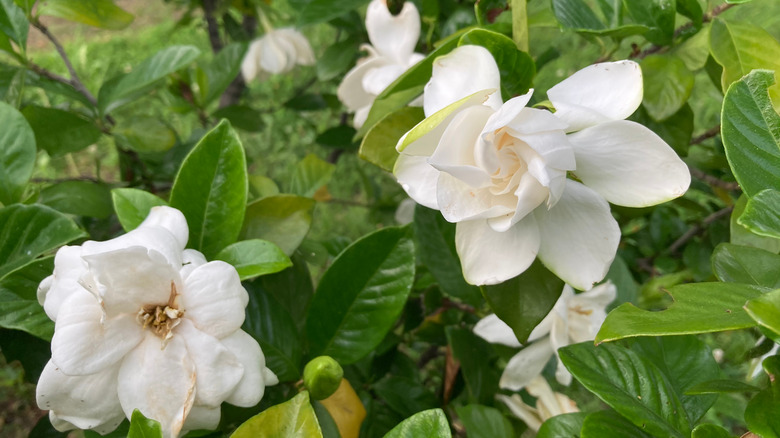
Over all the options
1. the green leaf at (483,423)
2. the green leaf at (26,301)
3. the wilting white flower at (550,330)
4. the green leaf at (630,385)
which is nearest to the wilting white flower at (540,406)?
the wilting white flower at (550,330)

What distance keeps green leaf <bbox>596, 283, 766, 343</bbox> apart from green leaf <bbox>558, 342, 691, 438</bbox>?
124mm

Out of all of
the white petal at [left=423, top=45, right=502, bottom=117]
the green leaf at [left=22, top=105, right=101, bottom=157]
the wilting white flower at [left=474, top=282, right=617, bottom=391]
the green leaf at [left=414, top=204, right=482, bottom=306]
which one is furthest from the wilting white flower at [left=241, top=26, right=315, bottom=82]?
the white petal at [left=423, top=45, right=502, bottom=117]

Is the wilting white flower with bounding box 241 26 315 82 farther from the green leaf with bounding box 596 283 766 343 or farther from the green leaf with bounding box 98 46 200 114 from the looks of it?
the green leaf with bounding box 596 283 766 343

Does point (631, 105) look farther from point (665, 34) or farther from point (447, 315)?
point (447, 315)

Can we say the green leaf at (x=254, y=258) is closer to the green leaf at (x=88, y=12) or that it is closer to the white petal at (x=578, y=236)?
the white petal at (x=578, y=236)

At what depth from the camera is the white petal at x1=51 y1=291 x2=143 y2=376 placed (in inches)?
21.1

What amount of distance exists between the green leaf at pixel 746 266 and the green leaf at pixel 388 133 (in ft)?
1.12

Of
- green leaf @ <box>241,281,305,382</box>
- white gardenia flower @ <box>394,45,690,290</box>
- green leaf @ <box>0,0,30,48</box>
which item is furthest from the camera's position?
green leaf @ <box>0,0,30,48</box>

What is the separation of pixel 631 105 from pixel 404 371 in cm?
77

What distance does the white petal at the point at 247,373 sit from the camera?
58cm

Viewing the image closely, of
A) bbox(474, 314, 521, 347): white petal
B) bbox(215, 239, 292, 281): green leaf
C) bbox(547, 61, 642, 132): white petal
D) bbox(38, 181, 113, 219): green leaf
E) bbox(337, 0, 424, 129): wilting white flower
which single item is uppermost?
bbox(547, 61, 642, 132): white petal

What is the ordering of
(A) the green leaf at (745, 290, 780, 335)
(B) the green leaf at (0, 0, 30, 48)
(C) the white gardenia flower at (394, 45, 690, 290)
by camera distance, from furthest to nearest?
(B) the green leaf at (0, 0, 30, 48)
(C) the white gardenia flower at (394, 45, 690, 290)
(A) the green leaf at (745, 290, 780, 335)

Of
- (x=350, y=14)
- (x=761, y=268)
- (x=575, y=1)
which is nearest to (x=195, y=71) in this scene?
(x=350, y=14)

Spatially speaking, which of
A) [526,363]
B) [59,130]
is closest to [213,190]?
[59,130]
